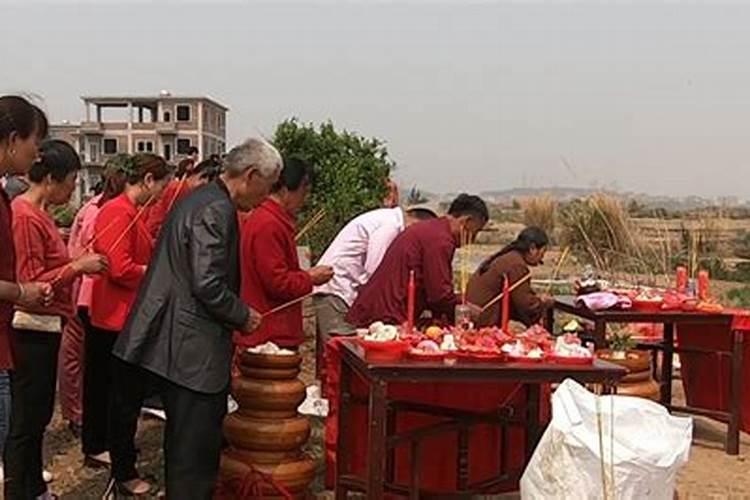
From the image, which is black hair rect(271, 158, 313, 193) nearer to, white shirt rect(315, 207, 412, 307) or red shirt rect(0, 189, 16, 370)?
white shirt rect(315, 207, 412, 307)

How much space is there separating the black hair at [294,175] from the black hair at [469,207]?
68 centimetres

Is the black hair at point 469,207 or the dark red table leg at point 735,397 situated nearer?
the black hair at point 469,207

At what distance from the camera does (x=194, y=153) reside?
6.50m

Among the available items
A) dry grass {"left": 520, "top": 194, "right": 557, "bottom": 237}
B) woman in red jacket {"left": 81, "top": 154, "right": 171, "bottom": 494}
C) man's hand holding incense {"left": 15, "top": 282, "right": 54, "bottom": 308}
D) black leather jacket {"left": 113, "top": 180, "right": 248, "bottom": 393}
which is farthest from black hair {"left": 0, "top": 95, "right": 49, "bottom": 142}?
dry grass {"left": 520, "top": 194, "right": 557, "bottom": 237}

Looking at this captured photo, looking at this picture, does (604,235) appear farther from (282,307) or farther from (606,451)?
(606,451)

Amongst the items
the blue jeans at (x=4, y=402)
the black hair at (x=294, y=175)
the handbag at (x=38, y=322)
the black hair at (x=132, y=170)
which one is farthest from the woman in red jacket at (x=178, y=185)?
the blue jeans at (x=4, y=402)

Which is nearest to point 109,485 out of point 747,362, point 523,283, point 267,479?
point 267,479

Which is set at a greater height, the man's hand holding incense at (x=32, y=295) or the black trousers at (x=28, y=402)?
the man's hand holding incense at (x=32, y=295)

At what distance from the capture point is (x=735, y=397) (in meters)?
5.46

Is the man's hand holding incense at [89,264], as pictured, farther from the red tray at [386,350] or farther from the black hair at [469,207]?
the black hair at [469,207]

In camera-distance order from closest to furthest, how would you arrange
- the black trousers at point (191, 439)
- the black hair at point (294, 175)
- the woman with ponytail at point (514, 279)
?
→ the black trousers at point (191, 439) < the black hair at point (294, 175) < the woman with ponytail at point (514, 279)

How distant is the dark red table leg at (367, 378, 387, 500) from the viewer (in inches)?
138

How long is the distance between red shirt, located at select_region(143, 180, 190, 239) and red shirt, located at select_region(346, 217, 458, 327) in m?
0.97

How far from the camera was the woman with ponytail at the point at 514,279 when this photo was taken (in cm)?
559
